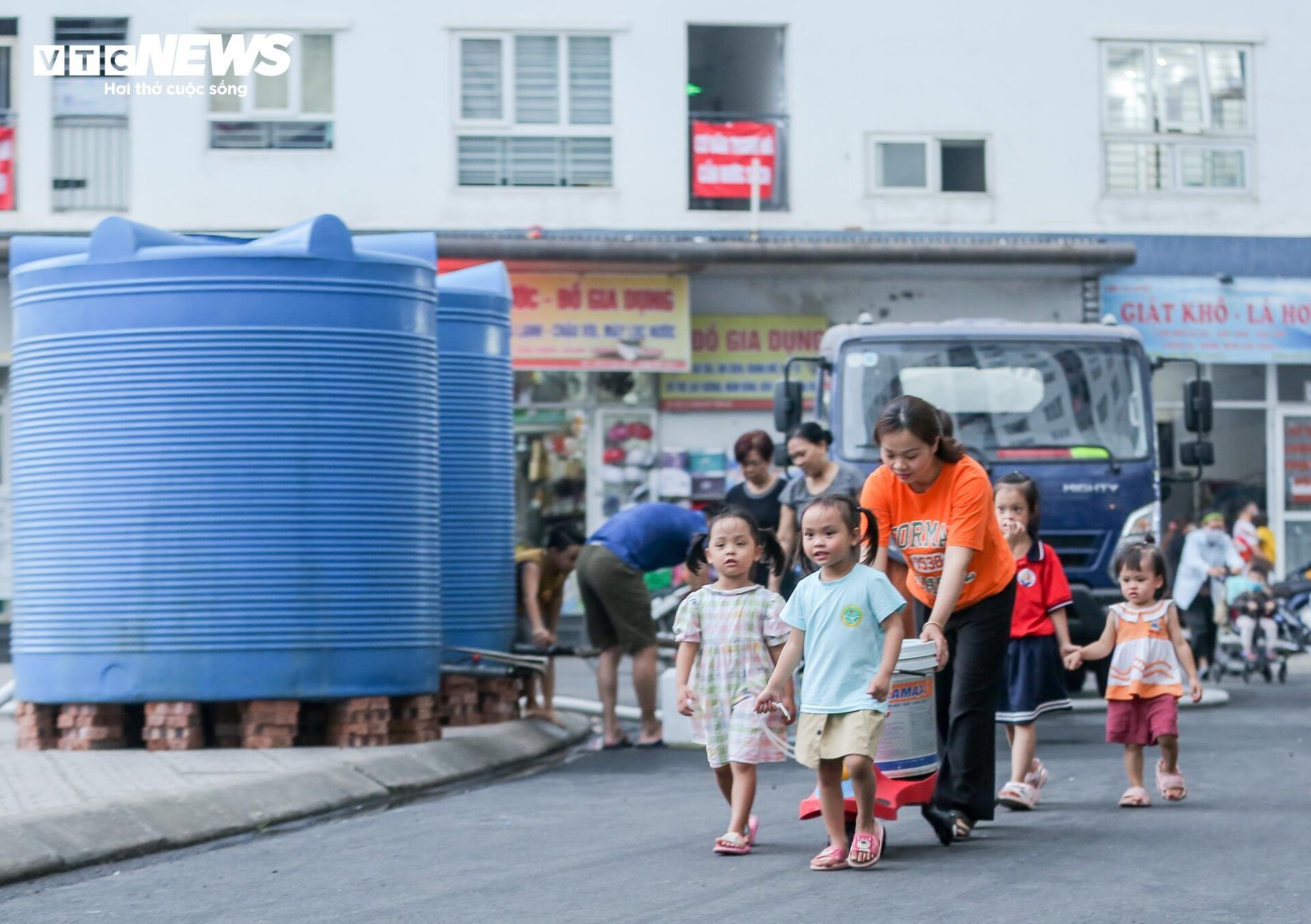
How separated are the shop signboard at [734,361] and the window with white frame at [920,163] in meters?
1.91

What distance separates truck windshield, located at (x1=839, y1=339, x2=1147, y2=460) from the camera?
1359 centimetres

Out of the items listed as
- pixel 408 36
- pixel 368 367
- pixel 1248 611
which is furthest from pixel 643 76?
pixel 368 367

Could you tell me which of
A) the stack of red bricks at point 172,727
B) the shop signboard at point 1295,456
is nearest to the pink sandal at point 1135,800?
the stack of red bricks at point 172,727

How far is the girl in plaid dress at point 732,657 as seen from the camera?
279 inches

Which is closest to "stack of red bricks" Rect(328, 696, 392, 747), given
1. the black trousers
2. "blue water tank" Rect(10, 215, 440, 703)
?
"blue water tank" Rect(10, 215, 440, 703)

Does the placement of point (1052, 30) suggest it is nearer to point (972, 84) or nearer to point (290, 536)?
point (972, 84)

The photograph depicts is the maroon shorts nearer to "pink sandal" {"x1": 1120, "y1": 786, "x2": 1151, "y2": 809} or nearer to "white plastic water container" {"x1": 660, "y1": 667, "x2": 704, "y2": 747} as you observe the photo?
"pink sandal" {"x1": 1120, "y1": 786, "x2": 1151, "y2": 809}

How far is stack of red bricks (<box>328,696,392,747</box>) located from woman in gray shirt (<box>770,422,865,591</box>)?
6.78ft

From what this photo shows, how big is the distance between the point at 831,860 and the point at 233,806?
107 inches

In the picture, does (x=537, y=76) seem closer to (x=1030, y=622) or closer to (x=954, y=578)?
(x=1030, y=622)

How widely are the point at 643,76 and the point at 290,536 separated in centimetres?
1318

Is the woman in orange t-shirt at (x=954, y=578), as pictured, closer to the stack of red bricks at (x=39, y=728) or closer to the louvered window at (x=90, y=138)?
the stack of red bricks at (x=39, y=728)

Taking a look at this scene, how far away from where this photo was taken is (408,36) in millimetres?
21672

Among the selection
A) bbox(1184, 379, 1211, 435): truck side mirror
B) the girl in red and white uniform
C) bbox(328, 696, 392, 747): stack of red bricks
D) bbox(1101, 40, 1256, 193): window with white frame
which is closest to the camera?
the girl in red and white uniform
